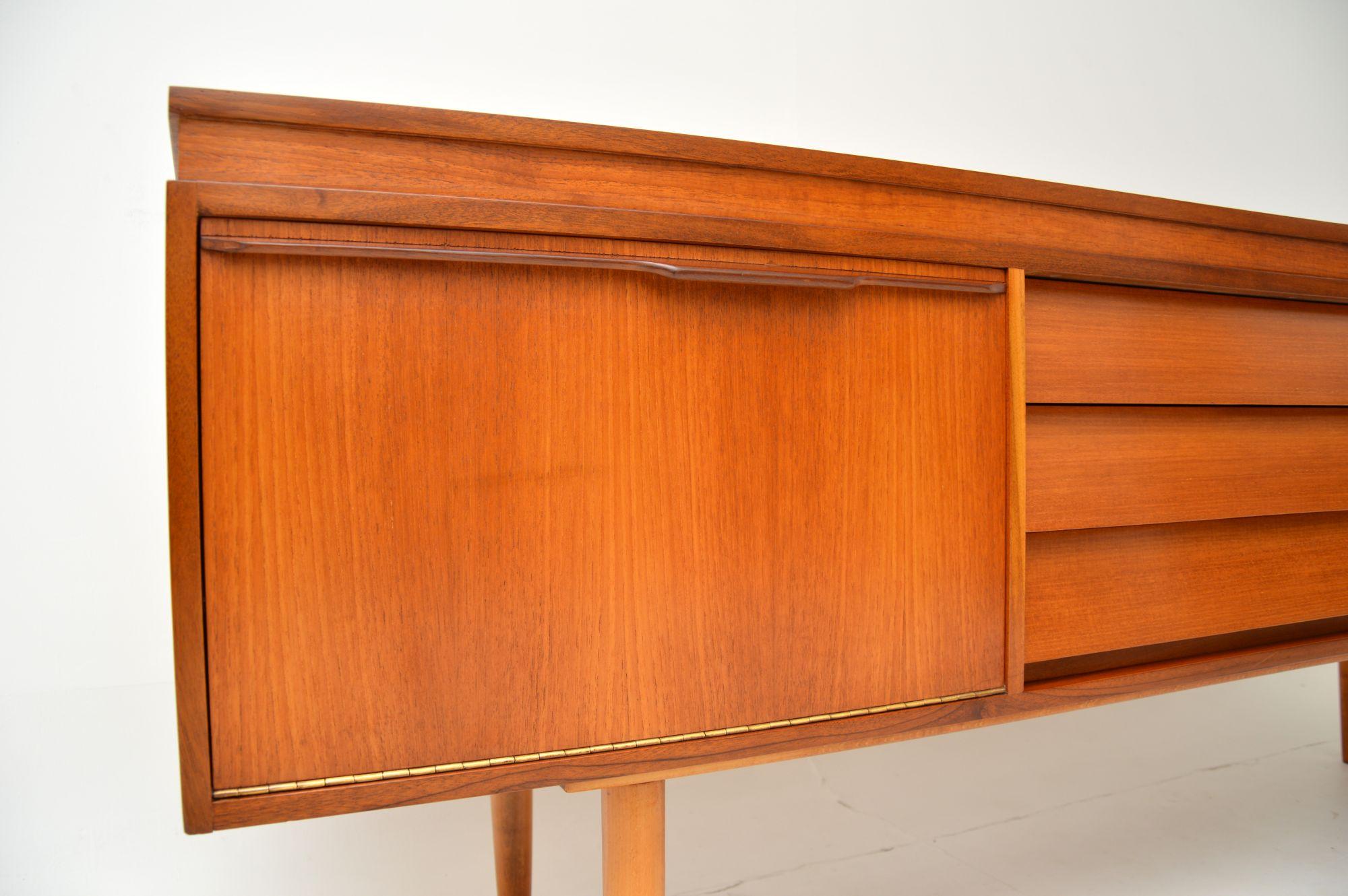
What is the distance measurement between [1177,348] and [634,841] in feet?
2.25

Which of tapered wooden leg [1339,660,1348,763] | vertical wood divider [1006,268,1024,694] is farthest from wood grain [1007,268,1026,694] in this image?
tapered wooden leg [1339,660,1348,763]

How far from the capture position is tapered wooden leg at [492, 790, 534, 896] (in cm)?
99

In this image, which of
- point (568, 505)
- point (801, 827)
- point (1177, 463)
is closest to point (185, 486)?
point (568, 505)

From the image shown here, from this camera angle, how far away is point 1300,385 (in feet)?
3.27

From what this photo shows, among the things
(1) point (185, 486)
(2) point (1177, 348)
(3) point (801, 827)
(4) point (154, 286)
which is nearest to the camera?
(1) point (185, 486)

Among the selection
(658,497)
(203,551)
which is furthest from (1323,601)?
(203,551)

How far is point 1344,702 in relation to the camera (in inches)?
59.2

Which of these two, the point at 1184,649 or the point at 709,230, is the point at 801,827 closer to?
the point at 1184,649

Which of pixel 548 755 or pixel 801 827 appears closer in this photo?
pixel 548 755

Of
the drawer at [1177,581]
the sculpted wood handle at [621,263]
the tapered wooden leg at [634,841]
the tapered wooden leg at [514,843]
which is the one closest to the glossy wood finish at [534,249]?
the sculpted wood handle at [621,263]

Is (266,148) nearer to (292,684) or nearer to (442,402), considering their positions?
(442,402)

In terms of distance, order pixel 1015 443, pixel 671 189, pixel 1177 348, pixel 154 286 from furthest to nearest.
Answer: pixel 154 286, pixel 1177 348, pixel 1015 443, pixel 671 189

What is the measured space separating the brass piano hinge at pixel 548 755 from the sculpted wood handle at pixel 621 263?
0.34 metres

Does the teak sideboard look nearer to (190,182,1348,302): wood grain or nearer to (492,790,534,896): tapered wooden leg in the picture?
(190,182,1348,302): wood grain
